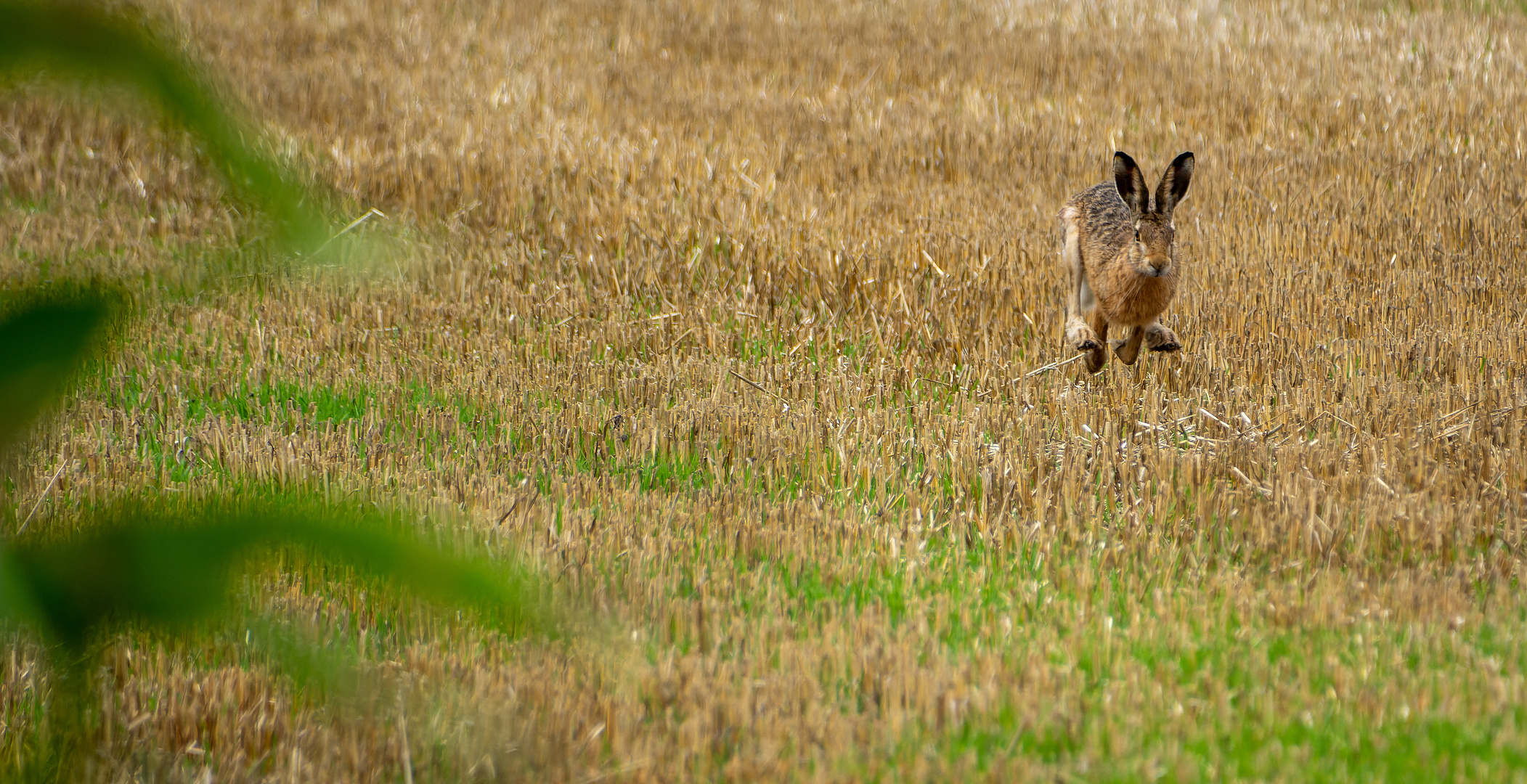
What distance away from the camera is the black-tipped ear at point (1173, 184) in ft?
18.1

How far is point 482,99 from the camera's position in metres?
12.0

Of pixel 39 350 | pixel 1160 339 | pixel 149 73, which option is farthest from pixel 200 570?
pixel 1160 339

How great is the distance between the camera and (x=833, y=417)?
583cm

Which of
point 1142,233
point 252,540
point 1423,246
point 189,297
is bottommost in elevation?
point 1423,246

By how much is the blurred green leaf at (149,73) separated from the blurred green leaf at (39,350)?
0.15m

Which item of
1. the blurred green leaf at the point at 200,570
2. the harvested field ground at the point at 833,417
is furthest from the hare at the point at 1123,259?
the blurred green leaf at the point at 200,570

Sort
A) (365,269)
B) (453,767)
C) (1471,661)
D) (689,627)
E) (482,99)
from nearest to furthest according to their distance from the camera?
(365,269), (453,767), (1471,661), (689,627), (482,99)

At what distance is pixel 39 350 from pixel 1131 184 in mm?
5233

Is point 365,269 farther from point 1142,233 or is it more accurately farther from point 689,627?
point 1142,233

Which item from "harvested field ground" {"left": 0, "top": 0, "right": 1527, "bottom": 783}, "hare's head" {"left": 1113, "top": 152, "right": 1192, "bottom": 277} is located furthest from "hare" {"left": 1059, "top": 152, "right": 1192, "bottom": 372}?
"harvested field ground" {"left": 0, "top": 0, "right": 1527, "bottom": 783}

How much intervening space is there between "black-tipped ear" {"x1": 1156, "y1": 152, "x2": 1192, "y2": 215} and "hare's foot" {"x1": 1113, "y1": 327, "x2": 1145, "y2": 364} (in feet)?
2.52

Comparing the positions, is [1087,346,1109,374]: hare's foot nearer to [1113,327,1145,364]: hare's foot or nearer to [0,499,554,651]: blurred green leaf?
[1113,327,1145,364]: hare's foot

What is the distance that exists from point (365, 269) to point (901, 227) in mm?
8413

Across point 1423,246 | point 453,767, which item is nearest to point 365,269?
point 453,767
